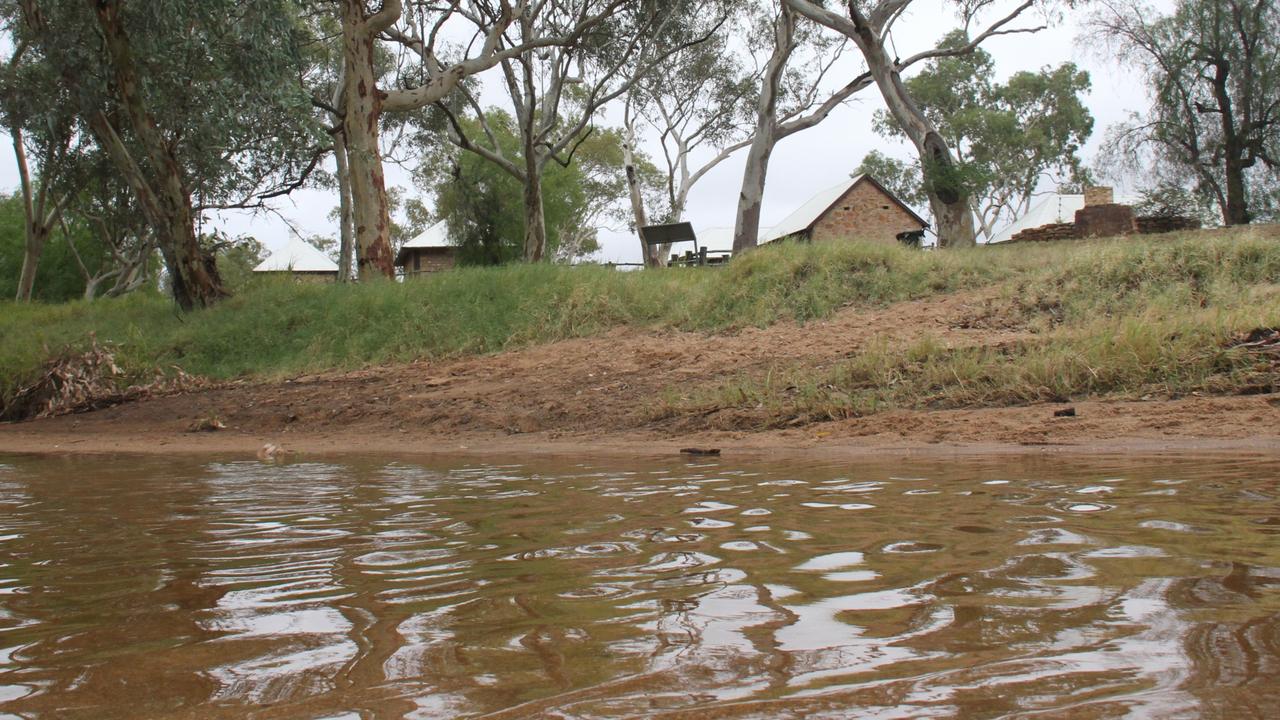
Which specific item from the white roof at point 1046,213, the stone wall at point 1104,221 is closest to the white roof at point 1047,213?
the white roof at point 1046,213

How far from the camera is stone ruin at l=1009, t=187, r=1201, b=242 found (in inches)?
736

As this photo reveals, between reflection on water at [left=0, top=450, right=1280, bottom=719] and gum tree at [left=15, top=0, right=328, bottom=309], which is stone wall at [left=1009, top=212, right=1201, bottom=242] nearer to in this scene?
gum tree at [left=15, top=0, right=328, bottom=309]

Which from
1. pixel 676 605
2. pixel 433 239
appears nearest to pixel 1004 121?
pixel 433 239

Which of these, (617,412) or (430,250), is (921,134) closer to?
(617,412)

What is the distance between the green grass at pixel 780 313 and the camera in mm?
7703

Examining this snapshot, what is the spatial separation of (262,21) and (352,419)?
737cm

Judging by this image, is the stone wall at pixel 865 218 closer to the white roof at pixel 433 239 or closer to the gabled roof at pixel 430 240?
the gabled roof at pixel 430 240

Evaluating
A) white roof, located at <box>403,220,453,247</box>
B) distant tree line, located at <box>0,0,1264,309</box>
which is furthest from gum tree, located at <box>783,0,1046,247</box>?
white roof, located at <box>403,220,453,247</box>

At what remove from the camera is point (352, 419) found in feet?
34.3

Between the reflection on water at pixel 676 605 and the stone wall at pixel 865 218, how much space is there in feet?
105

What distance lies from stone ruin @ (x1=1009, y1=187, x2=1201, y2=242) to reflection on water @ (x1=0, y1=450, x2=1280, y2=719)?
16060 millimetres

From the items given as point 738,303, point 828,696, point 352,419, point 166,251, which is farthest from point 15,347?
point 828,696

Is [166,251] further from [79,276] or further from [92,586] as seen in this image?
[79,276]

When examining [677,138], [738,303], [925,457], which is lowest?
[925,457]
